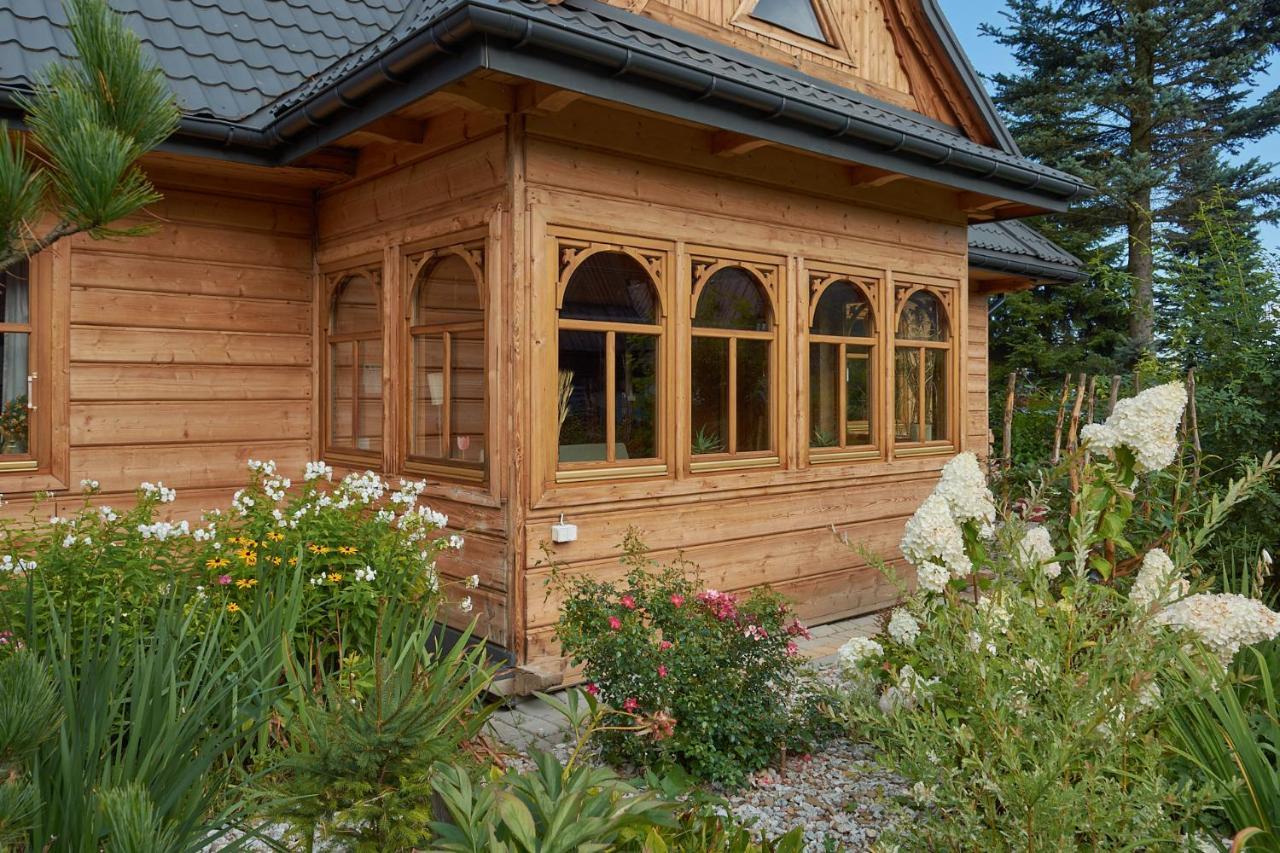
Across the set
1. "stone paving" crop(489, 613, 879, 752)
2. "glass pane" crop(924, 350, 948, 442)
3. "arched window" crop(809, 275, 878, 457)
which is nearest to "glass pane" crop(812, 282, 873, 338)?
"arched window" crop(809, 275, 878, 457)

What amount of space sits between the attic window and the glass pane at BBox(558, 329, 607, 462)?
3.09 meters

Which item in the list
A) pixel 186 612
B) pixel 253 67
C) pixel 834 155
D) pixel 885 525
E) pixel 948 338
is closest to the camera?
pixel 186 612

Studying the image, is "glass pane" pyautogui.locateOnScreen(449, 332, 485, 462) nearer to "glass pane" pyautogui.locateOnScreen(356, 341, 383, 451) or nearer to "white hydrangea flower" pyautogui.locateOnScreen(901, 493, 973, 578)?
"glass pane" pyautogui.locateOnScreen(356, 341, 383, 451)

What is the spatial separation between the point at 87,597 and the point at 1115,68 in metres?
22.1

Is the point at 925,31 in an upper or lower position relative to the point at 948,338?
upper

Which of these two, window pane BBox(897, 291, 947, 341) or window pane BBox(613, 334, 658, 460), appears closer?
window pane BBox(613, 334, 658, 460)

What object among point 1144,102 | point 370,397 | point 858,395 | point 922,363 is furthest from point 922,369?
point 1144,102

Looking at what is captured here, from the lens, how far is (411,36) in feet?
13.6

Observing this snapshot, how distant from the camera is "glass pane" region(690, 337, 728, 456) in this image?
5.73 m

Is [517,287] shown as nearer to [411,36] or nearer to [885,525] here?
[411,36]

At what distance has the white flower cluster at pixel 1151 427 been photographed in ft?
10.5

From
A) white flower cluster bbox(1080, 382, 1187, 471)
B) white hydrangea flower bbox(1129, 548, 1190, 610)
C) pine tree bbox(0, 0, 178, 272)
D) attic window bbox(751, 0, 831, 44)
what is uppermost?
attic window bbox(751, 0, 831, 44)

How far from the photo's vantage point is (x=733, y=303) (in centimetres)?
599

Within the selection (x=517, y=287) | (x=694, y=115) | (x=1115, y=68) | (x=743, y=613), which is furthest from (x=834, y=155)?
(x=1115, y=68)
